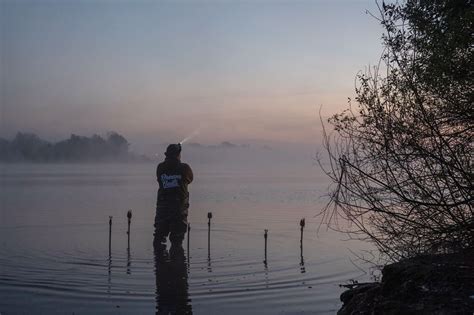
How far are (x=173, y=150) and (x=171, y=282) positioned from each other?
617 cm

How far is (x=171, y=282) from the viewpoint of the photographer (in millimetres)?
12844

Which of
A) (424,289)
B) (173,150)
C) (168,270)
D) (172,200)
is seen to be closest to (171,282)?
(168,270)

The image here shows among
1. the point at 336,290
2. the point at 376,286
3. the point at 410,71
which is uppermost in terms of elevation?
the point at 410,71

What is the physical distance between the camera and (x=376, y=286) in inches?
331

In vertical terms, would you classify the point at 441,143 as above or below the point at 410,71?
below

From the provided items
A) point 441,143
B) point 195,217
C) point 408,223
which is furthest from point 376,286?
point 195,217

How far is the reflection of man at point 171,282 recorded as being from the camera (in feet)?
34.8

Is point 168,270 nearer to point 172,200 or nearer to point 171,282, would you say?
point 171,282

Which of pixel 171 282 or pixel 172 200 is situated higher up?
pixel 172 200

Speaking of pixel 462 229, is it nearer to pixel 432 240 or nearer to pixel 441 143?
pixel 432 240

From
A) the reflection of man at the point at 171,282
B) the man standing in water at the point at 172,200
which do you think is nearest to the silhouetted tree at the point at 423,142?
the reflection of man at the point at 171,282

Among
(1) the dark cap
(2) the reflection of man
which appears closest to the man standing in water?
(1) the dark cap

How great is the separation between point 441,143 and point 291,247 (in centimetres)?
1164

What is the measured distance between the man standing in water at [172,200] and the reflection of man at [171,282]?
47cm
